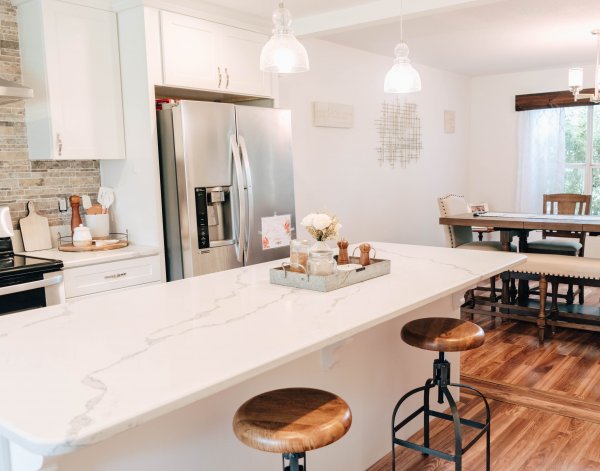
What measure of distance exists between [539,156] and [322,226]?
541 centimetres

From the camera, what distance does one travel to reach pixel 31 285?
2697mm

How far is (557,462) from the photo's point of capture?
2.52 metres

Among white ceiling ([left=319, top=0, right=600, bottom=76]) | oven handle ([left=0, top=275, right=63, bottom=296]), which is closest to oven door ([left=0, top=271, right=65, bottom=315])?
oven handle ([left=0, top=275, right=63, bottom=296])

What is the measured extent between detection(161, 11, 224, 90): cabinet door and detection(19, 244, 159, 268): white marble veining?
0.96 meters

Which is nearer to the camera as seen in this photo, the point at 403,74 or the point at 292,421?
the point at 292,421

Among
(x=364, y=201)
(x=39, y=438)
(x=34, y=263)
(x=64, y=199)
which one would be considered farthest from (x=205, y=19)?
(x=39, y=438)

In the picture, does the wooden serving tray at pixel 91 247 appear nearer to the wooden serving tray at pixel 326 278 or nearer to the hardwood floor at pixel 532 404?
the wooden serving tray at pixel 326 278

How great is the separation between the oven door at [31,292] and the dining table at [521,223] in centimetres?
323

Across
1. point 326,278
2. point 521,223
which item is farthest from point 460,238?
point 326,278

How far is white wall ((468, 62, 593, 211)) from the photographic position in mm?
6940

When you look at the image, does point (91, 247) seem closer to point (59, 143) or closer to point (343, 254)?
point (59, 143)

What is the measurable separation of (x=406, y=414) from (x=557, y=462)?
67 centimetres

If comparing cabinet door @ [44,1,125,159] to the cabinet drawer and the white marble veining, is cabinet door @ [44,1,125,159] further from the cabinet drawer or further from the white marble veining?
the cabinet drawer

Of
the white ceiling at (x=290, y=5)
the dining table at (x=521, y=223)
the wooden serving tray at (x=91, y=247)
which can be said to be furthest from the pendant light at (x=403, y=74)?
the dining table at (x=521, y=223)
